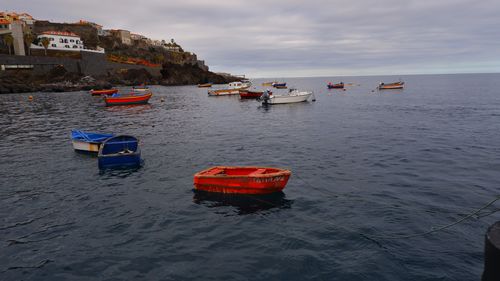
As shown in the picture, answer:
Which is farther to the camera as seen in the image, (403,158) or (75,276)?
(403,158)

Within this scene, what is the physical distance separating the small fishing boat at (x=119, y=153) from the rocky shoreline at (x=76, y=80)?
82811 millimetres

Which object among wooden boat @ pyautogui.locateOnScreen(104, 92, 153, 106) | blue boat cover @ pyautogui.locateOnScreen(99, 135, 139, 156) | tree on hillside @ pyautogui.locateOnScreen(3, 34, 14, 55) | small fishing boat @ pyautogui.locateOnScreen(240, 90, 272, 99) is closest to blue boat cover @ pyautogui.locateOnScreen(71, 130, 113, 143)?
blue boat cover @ pyautogui.locateOnScreen(99, 135, 139, 156)

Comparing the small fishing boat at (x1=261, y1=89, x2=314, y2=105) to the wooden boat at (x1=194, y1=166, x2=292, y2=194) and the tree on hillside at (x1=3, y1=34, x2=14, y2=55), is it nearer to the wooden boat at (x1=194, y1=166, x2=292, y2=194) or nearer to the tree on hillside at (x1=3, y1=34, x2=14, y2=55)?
the wooden boat at (x1=194, y1=166, x2=292, y2=194)

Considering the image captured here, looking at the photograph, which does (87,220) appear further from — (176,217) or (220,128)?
(220,128)

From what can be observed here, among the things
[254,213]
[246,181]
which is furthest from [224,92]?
[254,213]

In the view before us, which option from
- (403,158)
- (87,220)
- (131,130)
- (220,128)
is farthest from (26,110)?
(403,158)

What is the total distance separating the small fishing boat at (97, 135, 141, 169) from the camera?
21.2m

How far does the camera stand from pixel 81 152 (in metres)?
25.7

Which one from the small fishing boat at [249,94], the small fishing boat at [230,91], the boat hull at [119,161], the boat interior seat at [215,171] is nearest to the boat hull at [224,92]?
the small fishing boat at [230,91]

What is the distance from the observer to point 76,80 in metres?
106

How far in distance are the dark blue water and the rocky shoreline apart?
73.5 metres

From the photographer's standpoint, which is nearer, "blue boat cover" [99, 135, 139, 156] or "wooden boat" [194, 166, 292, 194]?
"wooden boat" [194, 166, 292, 194]

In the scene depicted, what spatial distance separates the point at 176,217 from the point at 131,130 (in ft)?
81.0

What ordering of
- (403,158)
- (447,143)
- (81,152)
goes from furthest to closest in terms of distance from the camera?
(447,143)
(81,152)
(403,158)
